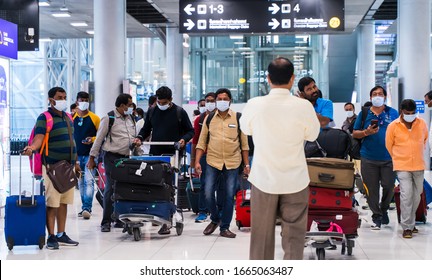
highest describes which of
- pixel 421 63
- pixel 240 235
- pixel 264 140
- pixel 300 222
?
pixel 421 63

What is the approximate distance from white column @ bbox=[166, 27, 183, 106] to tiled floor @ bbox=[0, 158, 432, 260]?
16449 mm

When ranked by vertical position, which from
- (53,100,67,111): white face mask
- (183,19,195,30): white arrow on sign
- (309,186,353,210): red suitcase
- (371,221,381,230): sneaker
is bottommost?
(371,221,381,230): sneaker

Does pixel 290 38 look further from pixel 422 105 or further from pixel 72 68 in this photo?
pixel 422 105

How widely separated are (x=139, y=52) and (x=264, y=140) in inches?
1371

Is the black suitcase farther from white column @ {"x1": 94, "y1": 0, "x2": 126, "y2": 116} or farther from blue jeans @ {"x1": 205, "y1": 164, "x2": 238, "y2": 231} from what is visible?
white column @ {"x1": 94, "y1": 0, "x2": 126, "y2": 116}

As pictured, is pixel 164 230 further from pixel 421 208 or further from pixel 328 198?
pixel 421 208

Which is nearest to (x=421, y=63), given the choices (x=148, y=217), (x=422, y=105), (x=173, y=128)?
(x=422, y=105)

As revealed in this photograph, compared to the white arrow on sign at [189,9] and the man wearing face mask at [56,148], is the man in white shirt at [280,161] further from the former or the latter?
the white arrow on sign at [189,9]

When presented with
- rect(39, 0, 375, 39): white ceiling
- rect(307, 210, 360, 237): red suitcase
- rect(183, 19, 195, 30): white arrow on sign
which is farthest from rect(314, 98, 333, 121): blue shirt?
rect(39, 0, 375, 39): white ceiling

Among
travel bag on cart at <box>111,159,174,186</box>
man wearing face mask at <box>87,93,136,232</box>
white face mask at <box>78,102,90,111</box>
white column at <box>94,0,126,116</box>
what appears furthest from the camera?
white column at <box>94,0,126,116</box>

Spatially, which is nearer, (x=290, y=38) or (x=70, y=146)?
(x=70, y=146)

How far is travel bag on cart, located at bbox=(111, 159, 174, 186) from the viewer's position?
7461mm

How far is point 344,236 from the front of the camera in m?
6.43

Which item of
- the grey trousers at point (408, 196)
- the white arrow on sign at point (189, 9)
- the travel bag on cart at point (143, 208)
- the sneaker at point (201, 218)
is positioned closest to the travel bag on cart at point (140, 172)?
the travel bag on cart at point (143, 208)
